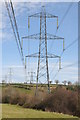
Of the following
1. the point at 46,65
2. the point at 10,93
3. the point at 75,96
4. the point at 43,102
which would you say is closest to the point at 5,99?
the point at 10,93

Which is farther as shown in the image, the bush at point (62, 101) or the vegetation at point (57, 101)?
the vegetation at point (57, 101)

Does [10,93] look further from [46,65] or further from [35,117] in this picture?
[46,65]

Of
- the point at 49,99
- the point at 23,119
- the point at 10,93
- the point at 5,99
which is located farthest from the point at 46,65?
the point at 5,99

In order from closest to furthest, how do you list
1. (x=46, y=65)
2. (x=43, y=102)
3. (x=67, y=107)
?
(x=46, y=65) → (x=67, y=107) → (x=43, y=102)

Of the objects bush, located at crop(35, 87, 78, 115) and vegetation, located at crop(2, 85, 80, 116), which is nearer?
bush, located at crop(35, 87, 78, 115)

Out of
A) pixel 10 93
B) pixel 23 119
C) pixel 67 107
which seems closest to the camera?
pixel 23 119

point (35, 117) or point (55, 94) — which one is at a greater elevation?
point (55, 94)

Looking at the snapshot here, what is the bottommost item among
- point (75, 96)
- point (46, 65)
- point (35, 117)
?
point (35, 117)

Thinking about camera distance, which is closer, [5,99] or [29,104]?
[29,104]

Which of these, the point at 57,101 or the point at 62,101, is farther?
the point at 57,101
